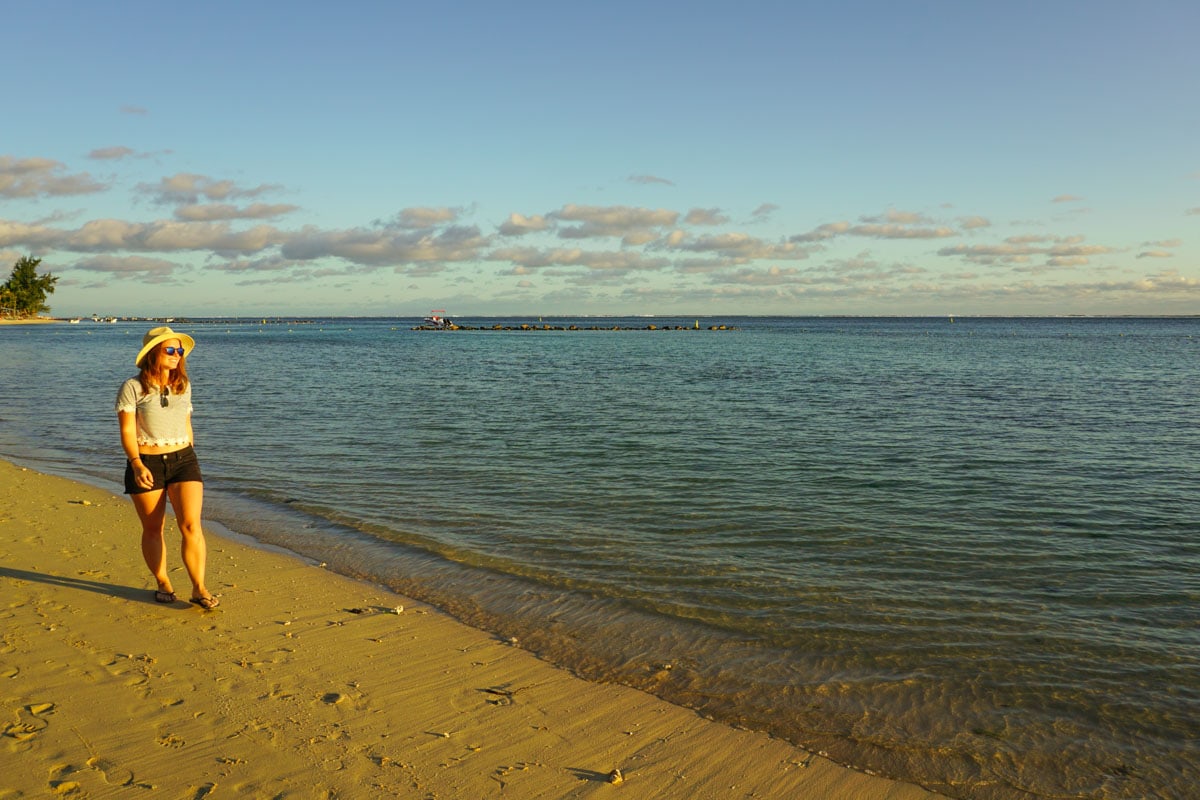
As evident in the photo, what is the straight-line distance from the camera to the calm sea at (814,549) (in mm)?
6035

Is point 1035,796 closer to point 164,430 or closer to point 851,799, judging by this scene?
point 851,799

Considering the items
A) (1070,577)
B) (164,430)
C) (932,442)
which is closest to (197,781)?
(164,430)

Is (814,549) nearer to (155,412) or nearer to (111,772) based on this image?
(155,412)

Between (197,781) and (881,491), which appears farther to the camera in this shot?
(881,491)

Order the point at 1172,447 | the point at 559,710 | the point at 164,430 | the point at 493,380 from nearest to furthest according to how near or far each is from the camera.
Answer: the point at 559,710 < the point at 164,430 < the point at 1172,447 < the point at 493,380

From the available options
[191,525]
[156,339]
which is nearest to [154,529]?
[191,525]

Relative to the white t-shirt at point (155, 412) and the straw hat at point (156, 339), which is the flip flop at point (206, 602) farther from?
the straw hat at point (156, 339)

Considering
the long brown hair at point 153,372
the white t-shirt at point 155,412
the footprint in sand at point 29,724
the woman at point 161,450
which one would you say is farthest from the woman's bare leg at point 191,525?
the footprint in sand at point 29,724

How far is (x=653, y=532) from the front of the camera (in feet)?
36.4

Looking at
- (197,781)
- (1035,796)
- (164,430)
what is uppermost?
(164,430)

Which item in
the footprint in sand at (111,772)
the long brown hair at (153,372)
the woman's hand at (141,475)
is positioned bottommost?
the footprint in sand at (111,772)

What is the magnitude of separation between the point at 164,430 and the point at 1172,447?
2054 centimetres

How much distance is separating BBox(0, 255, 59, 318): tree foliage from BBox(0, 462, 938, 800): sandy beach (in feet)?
601

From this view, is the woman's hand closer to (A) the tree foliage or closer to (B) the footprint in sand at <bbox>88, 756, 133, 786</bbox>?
(B) the footprint in sand at <bbox>88, 756, 133, 786</bbox>
